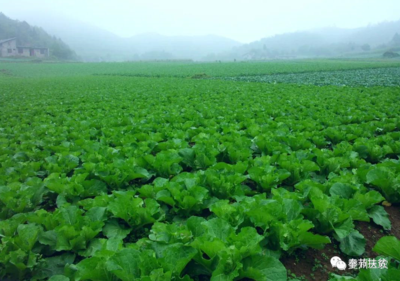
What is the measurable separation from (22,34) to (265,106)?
407ft

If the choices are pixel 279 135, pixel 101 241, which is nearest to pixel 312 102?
pixel 279 135

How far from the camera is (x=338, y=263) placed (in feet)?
8.83

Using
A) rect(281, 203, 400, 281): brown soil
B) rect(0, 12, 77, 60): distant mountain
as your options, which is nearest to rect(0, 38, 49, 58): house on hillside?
rect(0, 12, 77, 60): distant mountain

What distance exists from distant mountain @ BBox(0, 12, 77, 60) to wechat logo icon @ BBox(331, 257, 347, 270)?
10715 centimetres

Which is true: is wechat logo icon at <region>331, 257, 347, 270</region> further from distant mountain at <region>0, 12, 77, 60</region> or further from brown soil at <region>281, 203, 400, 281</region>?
distant mountain at <region>0, 12, 77, 60</region>

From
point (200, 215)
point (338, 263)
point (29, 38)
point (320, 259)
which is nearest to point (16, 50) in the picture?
point (29, 38)

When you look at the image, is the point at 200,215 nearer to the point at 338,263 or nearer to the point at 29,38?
the point at 338,263

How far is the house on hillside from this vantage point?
80.2 metres

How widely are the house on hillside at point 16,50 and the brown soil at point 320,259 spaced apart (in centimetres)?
9983

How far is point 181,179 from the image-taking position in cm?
383

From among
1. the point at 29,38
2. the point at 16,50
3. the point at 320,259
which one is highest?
the point at 29,38

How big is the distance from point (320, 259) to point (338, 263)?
0.17 metres

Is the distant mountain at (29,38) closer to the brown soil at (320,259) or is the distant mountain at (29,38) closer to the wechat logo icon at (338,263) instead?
the brown soil at (320,259)

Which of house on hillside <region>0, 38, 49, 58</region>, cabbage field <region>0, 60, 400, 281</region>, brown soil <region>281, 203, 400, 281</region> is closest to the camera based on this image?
cabbage field <region>0, 60, 400, 281</region>
